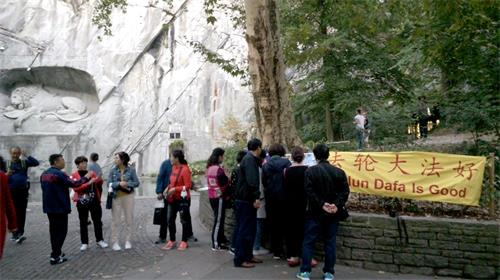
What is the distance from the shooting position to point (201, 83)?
102ft

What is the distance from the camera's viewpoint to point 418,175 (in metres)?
6.26

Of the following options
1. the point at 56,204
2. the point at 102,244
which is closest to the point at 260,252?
the point at 102,244

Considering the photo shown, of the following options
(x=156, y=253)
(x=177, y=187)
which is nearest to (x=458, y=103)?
(x=177, y=187)

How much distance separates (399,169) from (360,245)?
1.30m

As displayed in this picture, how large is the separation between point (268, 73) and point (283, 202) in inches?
134

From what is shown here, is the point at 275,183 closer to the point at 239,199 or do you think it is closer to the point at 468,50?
the point at 239,199

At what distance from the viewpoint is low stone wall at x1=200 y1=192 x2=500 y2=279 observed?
557 cm

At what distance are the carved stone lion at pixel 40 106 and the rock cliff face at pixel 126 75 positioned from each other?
0.42ft

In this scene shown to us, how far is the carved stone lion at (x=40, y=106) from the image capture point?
106 feet

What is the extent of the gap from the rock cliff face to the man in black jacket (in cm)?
2411

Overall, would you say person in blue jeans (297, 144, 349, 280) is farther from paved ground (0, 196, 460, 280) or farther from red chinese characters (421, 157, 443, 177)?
red chinese characters (421, 157, 443, 177)

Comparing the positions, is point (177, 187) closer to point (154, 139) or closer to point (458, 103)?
point (458, 103)

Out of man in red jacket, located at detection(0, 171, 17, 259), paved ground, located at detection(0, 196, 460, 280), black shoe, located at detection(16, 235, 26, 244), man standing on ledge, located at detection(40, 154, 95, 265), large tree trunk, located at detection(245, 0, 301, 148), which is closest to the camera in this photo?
man in red jacket, located at detection(0, 171, 17, 259)

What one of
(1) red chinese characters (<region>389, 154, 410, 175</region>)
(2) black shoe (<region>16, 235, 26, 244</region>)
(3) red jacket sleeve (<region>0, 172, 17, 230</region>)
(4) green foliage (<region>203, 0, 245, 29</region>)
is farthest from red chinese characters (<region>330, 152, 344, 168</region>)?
(4) green foliage (<region>203, 0, 245, 29</region>)
